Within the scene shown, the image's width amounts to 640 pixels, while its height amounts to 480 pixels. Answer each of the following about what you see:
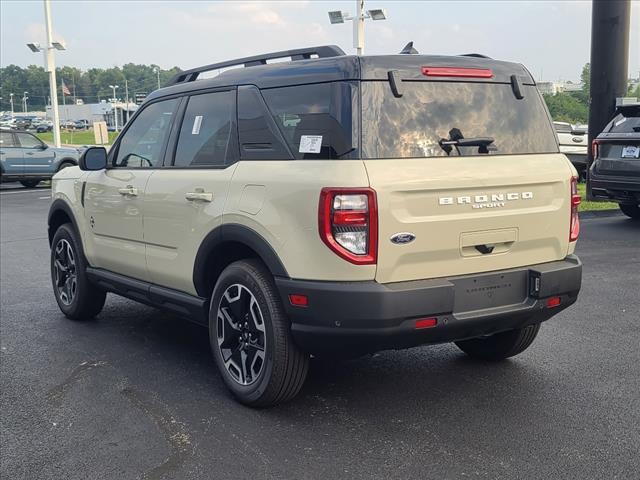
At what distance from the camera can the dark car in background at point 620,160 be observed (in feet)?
34.9

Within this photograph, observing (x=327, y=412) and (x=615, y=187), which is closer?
(x=327, y=412)

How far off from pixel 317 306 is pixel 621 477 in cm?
160

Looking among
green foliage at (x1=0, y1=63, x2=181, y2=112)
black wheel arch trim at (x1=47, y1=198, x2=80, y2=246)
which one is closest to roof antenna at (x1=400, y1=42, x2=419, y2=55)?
black wheel arch trim at (x1=47, y1=198, x2=80, y2=246)

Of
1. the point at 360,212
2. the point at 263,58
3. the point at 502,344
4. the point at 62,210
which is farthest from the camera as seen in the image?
the point at 62,210

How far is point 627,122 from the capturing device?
10.9 meters

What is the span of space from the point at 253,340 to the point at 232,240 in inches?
23.2

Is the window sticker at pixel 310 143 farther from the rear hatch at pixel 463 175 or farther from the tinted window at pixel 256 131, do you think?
the rear hatch at pixel 463 175

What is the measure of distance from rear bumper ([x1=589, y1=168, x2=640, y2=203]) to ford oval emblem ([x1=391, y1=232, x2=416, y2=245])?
26.2ft

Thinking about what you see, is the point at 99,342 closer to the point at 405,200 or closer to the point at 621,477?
the point at 405,200

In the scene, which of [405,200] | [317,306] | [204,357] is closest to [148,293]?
[204,357]

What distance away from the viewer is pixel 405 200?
371 cm

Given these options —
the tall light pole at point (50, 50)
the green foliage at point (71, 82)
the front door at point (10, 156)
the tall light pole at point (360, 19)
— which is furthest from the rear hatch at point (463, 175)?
the green foliage at point (71, 82)

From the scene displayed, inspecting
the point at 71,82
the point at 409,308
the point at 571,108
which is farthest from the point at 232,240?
the point at 71,82

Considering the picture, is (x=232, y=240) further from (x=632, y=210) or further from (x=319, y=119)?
(x=632, y=210)
